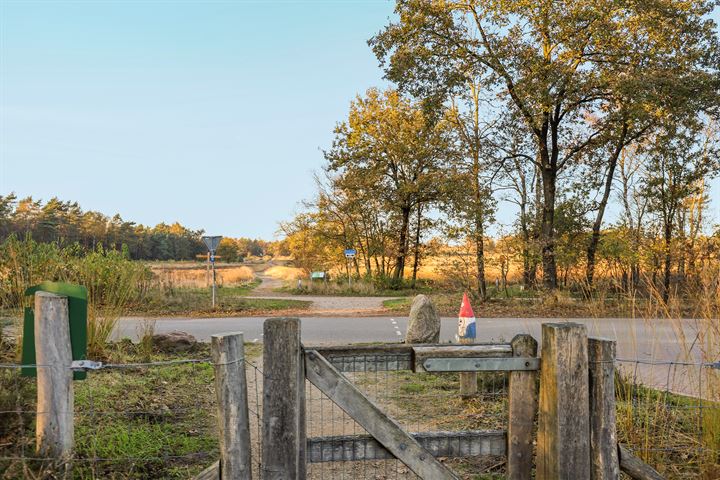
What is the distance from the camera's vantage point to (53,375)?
402cm

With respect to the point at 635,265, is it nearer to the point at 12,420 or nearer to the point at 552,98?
the point at 552,98

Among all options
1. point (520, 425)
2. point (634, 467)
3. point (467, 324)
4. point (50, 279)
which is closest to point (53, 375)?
point (520, 425)

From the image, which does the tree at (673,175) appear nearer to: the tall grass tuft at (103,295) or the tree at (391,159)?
the tree at (391,159)

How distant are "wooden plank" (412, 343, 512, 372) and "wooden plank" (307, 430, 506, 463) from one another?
45 cm

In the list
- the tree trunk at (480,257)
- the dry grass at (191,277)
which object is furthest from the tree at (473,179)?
the dry grass at (191,277)

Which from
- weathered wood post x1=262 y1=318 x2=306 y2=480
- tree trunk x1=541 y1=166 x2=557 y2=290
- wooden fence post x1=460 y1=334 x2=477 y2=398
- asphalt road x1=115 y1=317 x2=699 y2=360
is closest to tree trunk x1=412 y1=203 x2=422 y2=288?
tree trunk x1=541 y1=166 x2=557 y2=290

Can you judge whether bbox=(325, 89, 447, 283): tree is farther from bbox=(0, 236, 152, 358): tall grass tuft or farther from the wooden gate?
the wooden gate

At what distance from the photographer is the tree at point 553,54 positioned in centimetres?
1797

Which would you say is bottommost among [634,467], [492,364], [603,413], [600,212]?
[634,467]

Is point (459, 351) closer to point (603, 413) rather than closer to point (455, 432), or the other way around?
point (455, 432)

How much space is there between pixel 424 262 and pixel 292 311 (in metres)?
15.2

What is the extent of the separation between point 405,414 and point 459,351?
3.31 metres

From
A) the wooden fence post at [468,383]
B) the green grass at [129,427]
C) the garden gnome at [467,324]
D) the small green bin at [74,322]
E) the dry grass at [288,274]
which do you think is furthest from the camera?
the dry grass at [288,274]

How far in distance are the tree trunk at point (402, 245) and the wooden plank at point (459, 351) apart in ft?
95.5
